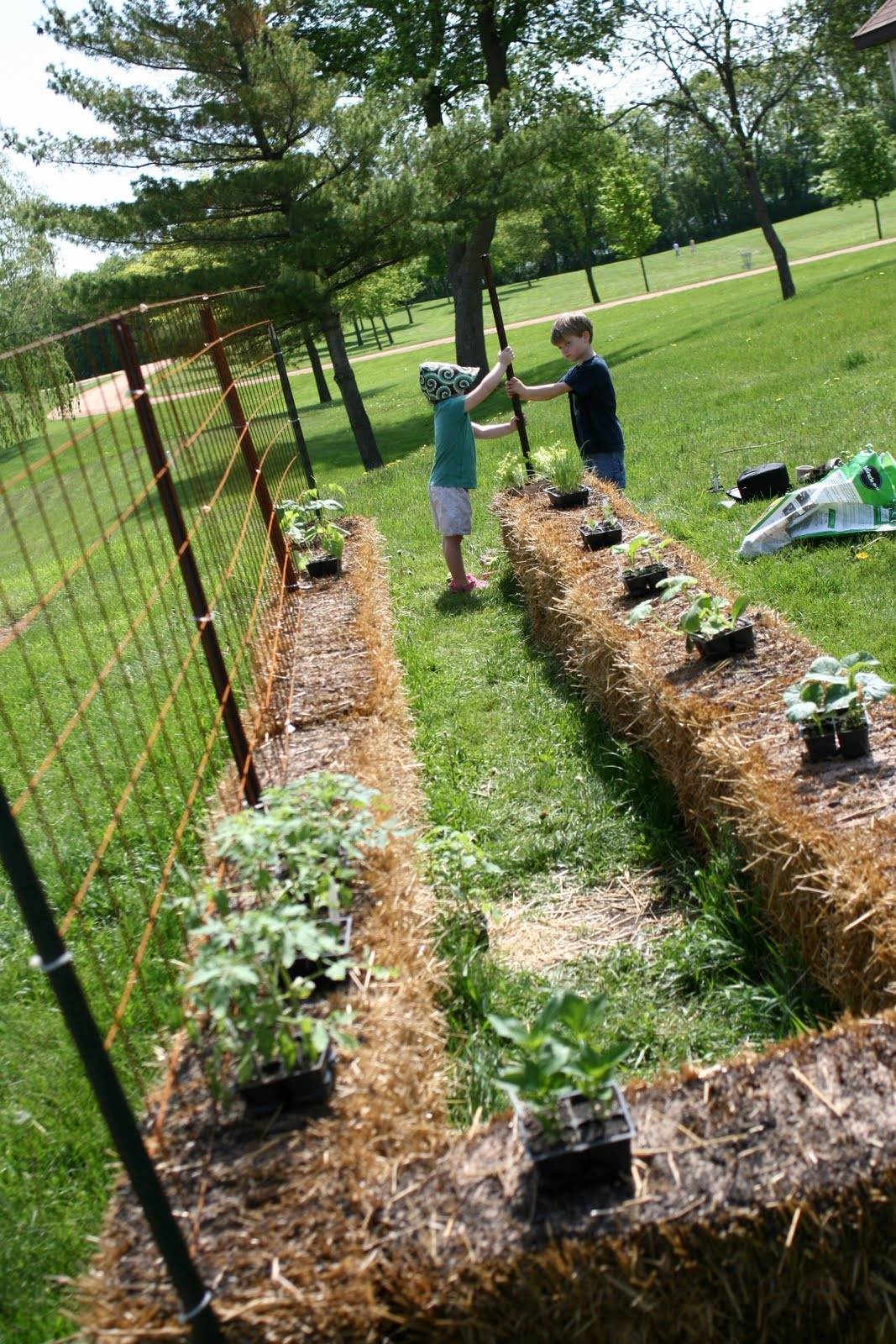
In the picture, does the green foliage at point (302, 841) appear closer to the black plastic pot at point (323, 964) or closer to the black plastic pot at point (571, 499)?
the black plastic pot at point (323, 964)

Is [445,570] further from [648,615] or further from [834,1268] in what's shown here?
[834,1268]

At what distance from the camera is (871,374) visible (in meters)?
13.2

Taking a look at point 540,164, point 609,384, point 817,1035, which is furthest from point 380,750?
point 540,164

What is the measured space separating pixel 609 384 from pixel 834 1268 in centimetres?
658

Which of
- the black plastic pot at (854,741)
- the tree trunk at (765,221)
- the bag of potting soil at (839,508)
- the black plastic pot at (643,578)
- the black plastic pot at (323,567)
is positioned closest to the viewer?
the black plastic pot at (854,741)

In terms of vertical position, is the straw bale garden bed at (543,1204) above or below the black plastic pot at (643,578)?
below

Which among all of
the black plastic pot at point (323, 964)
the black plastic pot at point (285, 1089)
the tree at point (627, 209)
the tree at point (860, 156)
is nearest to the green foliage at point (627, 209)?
the tree at point (627, 209)

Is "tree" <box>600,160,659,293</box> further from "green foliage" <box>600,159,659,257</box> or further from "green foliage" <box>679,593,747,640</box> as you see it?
"green foliage" <box>679,593,747,640</box>

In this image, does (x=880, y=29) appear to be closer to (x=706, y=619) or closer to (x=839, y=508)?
(x=839, y=508)

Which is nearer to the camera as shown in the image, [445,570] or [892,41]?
[445,570]

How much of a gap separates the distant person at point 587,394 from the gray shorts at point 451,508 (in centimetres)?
79

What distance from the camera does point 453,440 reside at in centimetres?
Result: 805

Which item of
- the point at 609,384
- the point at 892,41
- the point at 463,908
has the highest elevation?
the point at 892,41

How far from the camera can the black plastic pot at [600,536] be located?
6.82 m
